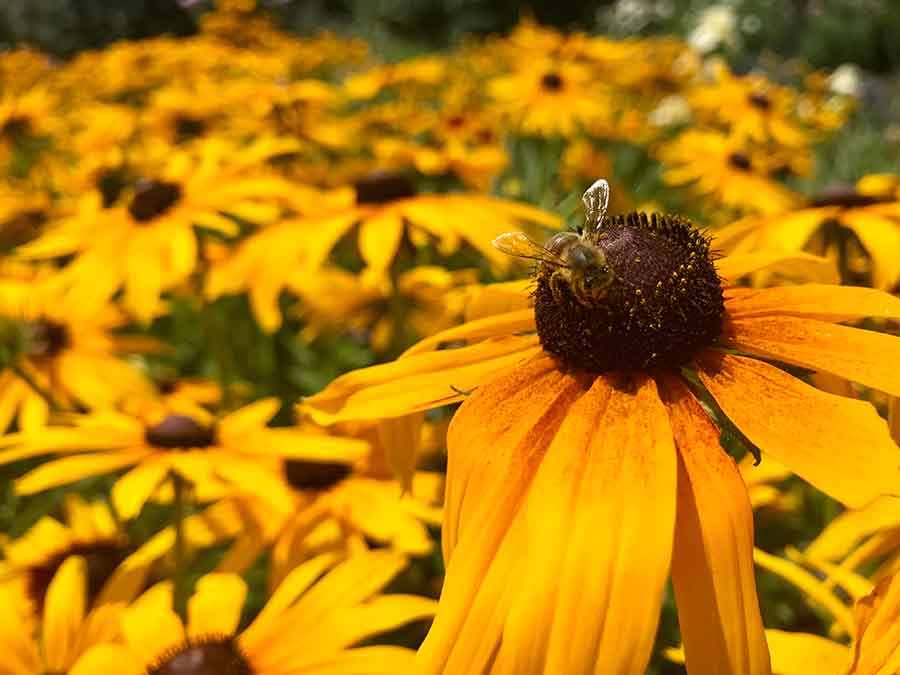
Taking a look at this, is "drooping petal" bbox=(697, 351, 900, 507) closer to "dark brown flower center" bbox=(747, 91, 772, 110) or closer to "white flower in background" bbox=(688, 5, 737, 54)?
"dark brown flower center" bbox=(747, 91, 772, 110)

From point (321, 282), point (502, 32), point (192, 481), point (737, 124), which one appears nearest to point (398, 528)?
point (192, 481)

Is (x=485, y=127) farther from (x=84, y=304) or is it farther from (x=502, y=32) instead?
(x=502, y=32)

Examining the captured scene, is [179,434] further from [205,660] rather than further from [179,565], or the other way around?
[205,660]

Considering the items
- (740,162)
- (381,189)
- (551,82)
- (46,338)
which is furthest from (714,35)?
(46,338)

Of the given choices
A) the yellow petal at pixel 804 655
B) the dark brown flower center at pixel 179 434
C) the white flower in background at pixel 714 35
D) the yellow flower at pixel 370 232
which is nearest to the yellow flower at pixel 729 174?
the yellow flower at pixel 370 232

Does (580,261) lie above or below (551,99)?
above

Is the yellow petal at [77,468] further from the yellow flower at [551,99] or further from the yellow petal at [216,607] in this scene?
the yellow flower at [551,99]

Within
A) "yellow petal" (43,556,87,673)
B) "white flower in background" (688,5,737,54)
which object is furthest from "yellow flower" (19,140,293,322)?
"white flower in background" (688,5,737,54)
